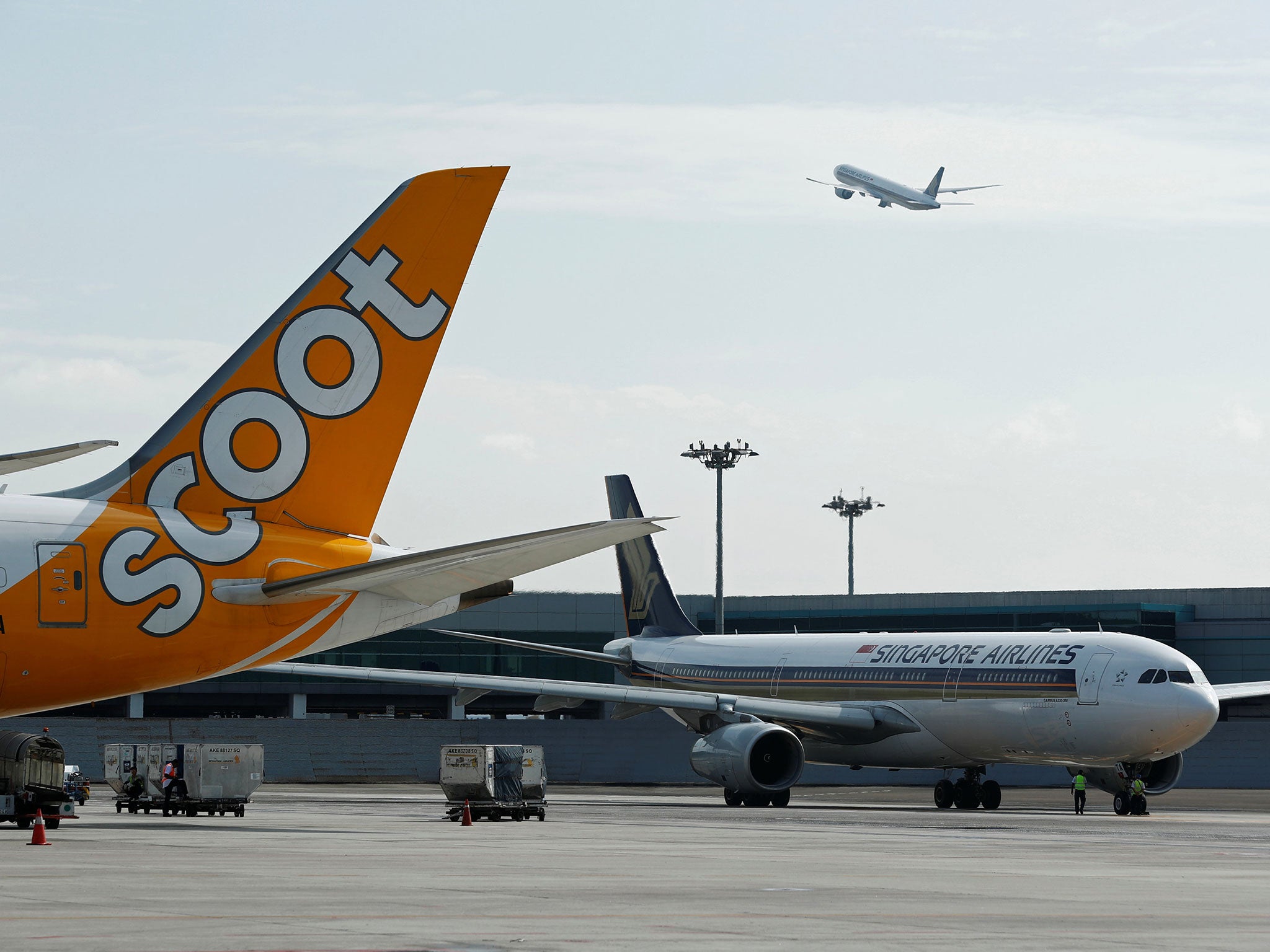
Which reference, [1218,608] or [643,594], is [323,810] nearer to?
[643,594]

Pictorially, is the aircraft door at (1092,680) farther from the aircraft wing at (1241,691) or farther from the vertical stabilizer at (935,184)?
the vertical stabilizer at (935,184)

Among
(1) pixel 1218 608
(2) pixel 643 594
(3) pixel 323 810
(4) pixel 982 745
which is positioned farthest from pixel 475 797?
(1) pixel 1218 608

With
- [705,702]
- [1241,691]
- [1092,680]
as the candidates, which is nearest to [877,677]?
[705,702]

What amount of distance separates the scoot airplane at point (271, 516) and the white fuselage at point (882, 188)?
76.1 m

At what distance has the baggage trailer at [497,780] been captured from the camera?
112ft

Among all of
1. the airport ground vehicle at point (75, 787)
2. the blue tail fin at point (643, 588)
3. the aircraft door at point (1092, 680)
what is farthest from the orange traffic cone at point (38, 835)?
the blue tail fin at point (643, 588)

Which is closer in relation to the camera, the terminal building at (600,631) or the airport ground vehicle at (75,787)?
the airport ground vehicle at (75,787)

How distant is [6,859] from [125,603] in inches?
123

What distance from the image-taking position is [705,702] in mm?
44062

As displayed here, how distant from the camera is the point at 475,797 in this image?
113ft

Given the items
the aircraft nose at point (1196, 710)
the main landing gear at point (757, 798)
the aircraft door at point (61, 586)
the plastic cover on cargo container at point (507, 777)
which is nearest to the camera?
the aircraft door at point (61, 586)

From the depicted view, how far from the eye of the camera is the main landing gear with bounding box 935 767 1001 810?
44.8m

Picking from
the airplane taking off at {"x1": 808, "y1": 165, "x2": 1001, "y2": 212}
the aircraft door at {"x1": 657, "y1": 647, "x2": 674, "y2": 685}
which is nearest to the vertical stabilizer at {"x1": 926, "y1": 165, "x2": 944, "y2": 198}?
the airplane taking off at {"x1": 808, "y1": 165, "x2": 1001, "y2": 212}

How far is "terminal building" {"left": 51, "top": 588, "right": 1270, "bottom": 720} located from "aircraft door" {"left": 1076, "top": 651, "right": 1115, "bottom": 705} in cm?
3619
